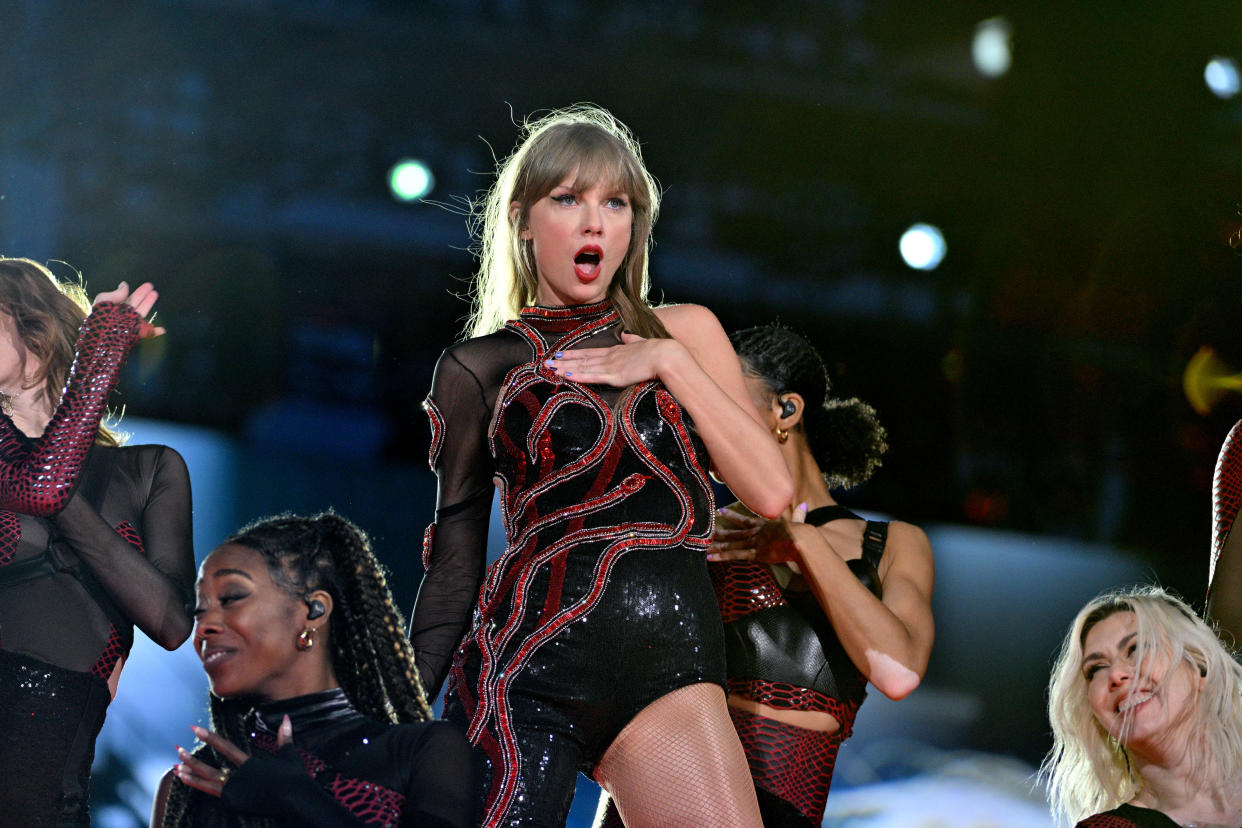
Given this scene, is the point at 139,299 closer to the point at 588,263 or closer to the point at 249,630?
the point at 249,630

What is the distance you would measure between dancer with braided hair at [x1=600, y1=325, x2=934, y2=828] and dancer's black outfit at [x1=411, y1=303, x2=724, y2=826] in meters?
0.51

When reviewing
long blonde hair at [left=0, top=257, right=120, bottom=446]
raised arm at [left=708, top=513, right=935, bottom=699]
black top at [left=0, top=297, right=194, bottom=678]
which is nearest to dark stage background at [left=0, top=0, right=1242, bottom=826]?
long blonde hair at [left=0, top=257, right=120, bottom=446]

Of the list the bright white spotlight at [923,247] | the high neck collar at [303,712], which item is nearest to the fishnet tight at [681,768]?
the high neck collar at [303,712]

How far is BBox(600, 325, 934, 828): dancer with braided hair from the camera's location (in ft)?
8.27

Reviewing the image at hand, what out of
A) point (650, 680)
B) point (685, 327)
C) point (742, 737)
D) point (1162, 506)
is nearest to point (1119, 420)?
point (1162, 506)

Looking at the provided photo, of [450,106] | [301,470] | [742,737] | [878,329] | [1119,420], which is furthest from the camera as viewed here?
[1119,420]

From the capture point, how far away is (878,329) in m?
4.09

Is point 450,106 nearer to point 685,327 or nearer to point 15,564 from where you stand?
point 685,327

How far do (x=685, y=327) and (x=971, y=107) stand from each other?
7.65ft

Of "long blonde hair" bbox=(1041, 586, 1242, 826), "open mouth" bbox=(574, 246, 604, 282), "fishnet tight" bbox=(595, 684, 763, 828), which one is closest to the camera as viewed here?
"fishnet tight" bbox=(595, 684, 763, 828)

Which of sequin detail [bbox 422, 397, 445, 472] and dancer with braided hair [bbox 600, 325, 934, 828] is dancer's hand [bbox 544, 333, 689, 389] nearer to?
sequin detail [bbox 422, 397, 445, 472]

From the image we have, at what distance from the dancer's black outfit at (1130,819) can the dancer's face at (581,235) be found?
1.28 meters

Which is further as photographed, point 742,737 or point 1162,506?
point 1162,506

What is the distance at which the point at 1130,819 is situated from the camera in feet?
7.70
